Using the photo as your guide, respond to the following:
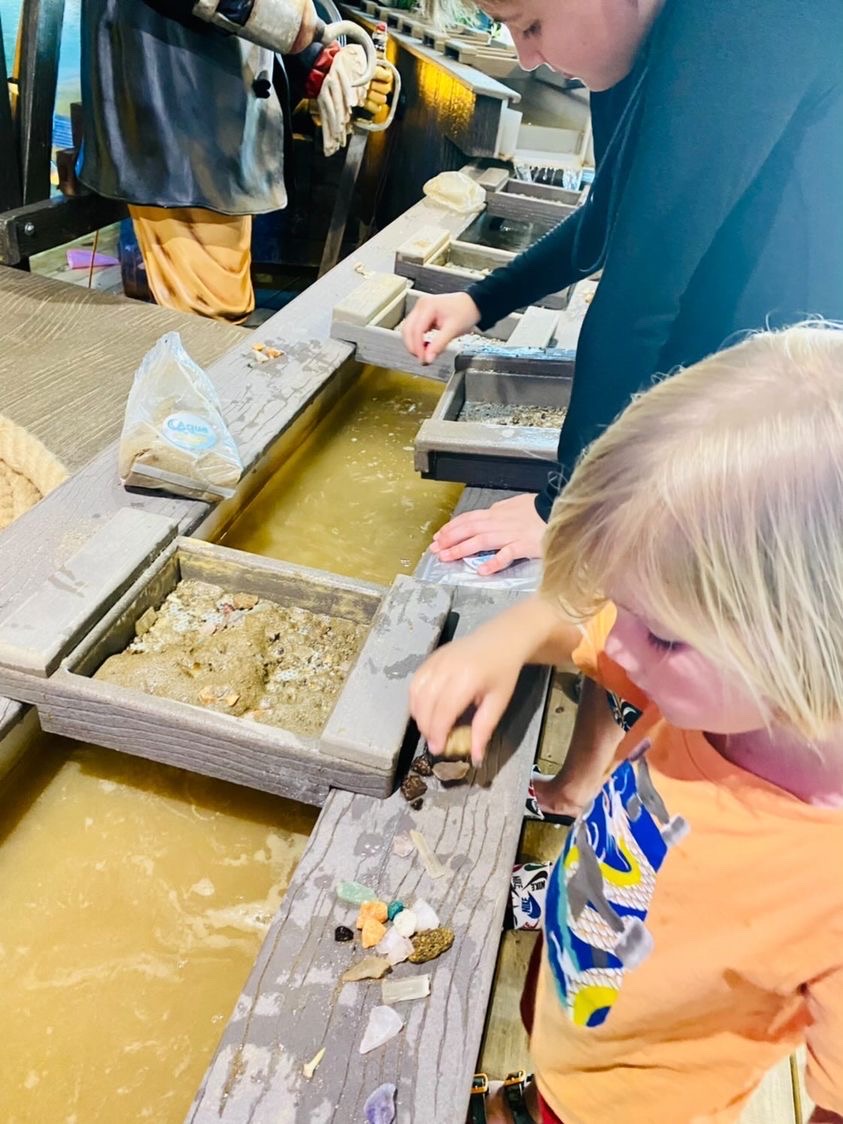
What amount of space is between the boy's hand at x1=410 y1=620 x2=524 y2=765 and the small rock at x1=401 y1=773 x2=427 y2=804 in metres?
0.06

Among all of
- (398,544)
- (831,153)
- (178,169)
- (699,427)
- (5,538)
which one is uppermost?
(831,153)

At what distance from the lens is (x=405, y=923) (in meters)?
0.97

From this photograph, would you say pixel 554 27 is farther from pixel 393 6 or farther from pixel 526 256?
pixel 393 6

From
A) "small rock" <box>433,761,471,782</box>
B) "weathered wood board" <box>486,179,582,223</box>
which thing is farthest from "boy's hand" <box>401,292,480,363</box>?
"weathered wood board" <box>486,179,582,223</box>

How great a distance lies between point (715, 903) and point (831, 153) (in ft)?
2.54

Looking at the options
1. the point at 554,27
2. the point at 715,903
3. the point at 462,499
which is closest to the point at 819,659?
the point at 715,903

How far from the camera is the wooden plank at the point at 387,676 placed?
109cm

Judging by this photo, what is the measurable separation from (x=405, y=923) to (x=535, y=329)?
167 cm

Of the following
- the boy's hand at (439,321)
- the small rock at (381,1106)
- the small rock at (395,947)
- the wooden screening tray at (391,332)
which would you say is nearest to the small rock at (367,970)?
the small rock at (395,947)

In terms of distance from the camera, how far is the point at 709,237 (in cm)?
93

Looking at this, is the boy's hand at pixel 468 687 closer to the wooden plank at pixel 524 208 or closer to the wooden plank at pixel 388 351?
the wooden plank at pixel 388 351

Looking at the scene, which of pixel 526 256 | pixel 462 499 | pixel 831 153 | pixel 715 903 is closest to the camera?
pixel 715 903

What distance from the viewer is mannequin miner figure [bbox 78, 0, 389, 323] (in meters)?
2.26

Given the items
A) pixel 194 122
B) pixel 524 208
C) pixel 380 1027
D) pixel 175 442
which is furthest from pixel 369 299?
pixel 380 1027
